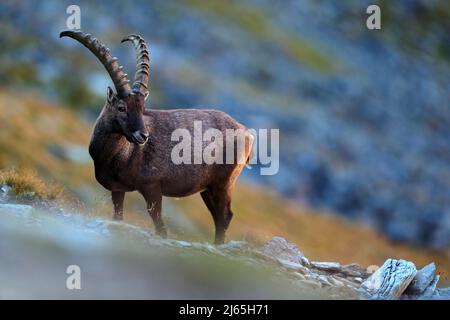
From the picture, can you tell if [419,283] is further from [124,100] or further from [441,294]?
[124,100]

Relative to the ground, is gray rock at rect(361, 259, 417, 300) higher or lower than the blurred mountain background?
lower

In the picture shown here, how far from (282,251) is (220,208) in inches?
84.8

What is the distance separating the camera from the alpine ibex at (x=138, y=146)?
20.2 meters

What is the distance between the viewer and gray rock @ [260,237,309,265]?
20.9m

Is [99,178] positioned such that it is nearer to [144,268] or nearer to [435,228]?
[144,268]

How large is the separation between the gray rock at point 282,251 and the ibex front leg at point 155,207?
246 centimetres

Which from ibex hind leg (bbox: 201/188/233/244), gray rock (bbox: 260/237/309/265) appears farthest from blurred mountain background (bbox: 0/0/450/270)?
gray rock (bbox: 260/237/309/265)

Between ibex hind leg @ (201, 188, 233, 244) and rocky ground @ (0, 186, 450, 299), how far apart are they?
168cm

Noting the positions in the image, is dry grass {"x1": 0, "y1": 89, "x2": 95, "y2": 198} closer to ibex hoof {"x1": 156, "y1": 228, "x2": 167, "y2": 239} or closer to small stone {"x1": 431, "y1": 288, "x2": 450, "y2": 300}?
ibex hoof {"x1": 156, "y1": 228, "x2": 167, "y2": 239}

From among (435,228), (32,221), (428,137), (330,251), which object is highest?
(428,137)

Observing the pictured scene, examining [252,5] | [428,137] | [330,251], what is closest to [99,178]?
[330,251]

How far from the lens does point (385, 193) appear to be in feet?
317

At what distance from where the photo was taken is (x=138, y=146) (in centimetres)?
2055
